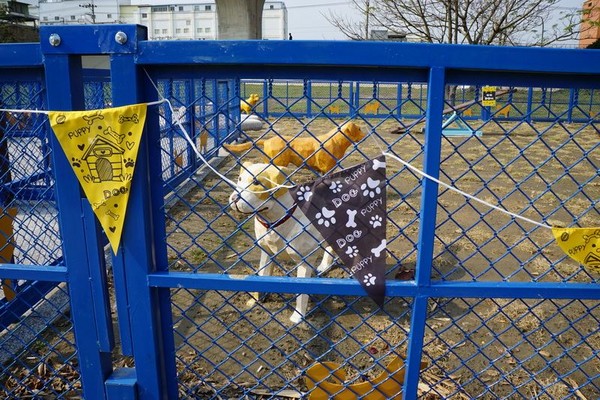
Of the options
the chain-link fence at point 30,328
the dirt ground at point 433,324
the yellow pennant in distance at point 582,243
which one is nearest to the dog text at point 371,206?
the dirt ground at point 433,324

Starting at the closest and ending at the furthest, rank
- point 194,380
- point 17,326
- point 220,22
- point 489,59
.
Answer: point 489,59, point 194,380, point 17,326, point 220,22

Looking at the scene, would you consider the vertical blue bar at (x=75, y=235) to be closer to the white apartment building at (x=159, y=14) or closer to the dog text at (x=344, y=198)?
the dog text at (x=344, y=198)

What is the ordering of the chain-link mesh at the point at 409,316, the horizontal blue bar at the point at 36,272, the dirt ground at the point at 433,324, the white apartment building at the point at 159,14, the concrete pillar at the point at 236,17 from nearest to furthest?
the horizontal blue bar at the point at 36,272 < the chain-link mesh at the point at 409,316 < the dirt ground at the point at 433,324 < the concrete pillar at the point at 236,17 < the white apartment building at the point at 159,14

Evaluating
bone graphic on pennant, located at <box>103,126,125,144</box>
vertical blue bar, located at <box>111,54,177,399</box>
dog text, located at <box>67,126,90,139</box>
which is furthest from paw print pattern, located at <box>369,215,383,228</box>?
dog text, located at <box>67,126,90,139</box>

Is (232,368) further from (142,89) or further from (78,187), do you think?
(142,89)

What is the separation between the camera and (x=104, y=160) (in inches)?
55.6

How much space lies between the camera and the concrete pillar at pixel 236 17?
30.1 feet

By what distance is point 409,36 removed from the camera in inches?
677

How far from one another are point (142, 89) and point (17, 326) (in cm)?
199

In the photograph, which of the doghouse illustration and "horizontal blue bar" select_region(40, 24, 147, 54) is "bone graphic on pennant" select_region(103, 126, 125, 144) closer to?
the doghouse illustration

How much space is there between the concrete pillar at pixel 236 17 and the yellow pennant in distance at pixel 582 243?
858 centimetres

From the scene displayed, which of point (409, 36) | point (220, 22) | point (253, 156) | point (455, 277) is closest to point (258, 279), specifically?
point (455, 277)

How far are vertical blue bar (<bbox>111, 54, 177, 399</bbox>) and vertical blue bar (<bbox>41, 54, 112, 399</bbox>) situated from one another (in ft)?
0.42

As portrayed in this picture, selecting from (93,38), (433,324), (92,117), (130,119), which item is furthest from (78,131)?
(433,324)
